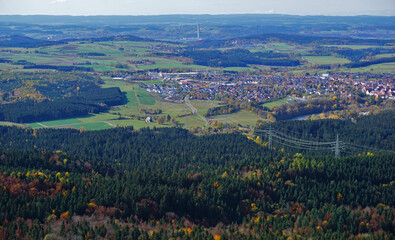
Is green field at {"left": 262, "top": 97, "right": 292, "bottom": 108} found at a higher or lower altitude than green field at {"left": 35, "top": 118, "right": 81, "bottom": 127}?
lower

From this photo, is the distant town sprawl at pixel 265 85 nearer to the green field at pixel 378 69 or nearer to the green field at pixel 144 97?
the green field at pixel 144 97

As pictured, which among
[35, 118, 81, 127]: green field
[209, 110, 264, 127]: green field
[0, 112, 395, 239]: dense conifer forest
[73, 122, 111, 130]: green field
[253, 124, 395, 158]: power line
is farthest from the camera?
[35, 118, 81, 127]: green field

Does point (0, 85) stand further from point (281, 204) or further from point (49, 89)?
point (281, 204)

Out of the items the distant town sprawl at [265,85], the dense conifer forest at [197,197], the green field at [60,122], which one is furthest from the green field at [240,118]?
the green field at [60,122]

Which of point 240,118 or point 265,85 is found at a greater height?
point 240,118

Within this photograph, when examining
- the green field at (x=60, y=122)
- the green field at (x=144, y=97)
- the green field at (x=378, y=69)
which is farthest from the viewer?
the green field at (x=378, y=69)

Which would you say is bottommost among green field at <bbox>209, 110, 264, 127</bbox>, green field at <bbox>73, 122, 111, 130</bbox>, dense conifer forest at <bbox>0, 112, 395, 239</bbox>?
green field at <bbox>209, 110, 264, 127</bbox>

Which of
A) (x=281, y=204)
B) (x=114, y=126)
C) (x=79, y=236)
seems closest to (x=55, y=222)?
(x=79, y=236)

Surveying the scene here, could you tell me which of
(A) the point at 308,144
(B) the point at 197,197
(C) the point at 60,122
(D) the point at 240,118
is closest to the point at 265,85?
(D) the point at 240,118

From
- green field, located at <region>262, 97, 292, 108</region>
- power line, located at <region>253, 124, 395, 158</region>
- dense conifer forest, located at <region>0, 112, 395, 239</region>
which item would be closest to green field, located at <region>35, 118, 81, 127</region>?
dense conifer forest, located at <region>0, 112, 395, 239</region>

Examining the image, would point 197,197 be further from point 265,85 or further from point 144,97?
point 265,85

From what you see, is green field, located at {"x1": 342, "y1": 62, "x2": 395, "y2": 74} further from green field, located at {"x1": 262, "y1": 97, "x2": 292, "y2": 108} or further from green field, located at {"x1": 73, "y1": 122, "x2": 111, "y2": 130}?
green field, located at {"x1": 73, "y1": 122, "x2": 111, "y2": 130}

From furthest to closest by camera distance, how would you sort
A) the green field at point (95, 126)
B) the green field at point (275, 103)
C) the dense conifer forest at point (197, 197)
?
the green field at point (275, 103) → the green field at point (95, 126) → the dense conifer forest at point (197, 197)
